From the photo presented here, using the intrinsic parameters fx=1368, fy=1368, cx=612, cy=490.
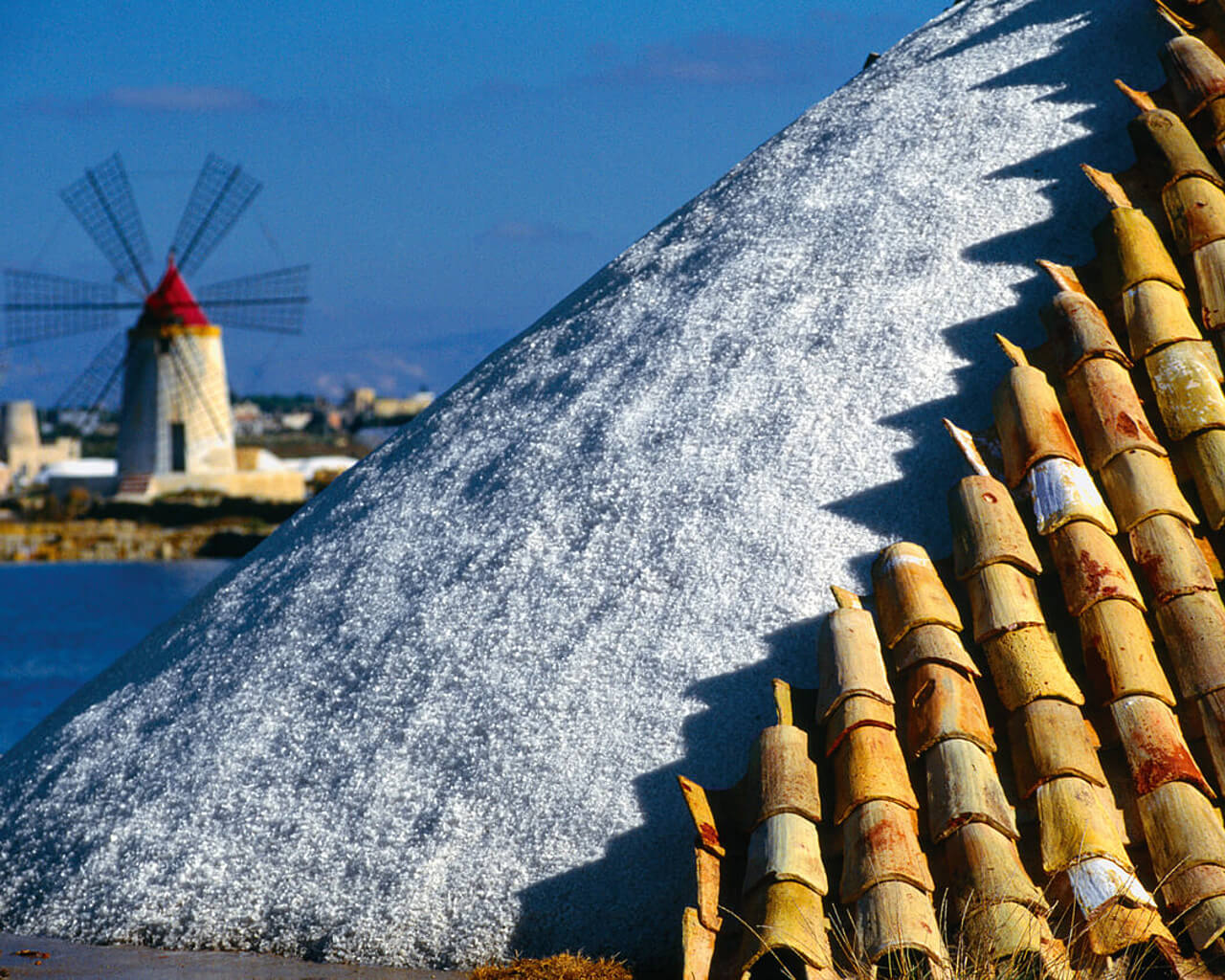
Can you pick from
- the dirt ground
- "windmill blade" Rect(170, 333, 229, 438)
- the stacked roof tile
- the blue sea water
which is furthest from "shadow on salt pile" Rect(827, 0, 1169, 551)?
"windmill blade" Rect(170, 333, 229, 438)

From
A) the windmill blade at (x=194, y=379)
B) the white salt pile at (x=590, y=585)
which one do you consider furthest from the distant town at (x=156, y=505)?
the white salt pile at (x=590, y=585)

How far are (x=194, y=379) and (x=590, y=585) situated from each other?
43.8m

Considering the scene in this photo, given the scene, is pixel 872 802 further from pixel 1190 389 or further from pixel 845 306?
pixel 845 306

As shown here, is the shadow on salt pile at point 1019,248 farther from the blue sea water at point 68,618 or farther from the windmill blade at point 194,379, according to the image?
the windmill blade at point 194,379

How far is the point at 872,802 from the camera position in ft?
11.3

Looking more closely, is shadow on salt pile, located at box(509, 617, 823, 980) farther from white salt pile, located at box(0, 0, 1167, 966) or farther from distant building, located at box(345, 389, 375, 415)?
distant building, located at box(345, 389, 375, 415)

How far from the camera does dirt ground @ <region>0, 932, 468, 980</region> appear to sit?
3859mm

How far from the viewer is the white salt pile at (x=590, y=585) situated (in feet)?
13.1

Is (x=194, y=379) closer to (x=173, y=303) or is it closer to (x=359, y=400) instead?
(x=173, y=303)

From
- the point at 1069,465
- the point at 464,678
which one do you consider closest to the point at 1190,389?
the point at 1069,465

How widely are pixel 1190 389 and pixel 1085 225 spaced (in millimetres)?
967

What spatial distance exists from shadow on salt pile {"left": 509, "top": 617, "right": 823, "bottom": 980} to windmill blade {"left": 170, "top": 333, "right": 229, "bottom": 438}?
4371 centimetres

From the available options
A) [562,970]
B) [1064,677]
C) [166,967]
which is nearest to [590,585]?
[562,970]

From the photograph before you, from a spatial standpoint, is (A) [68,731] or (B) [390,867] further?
(A) [68,731]
